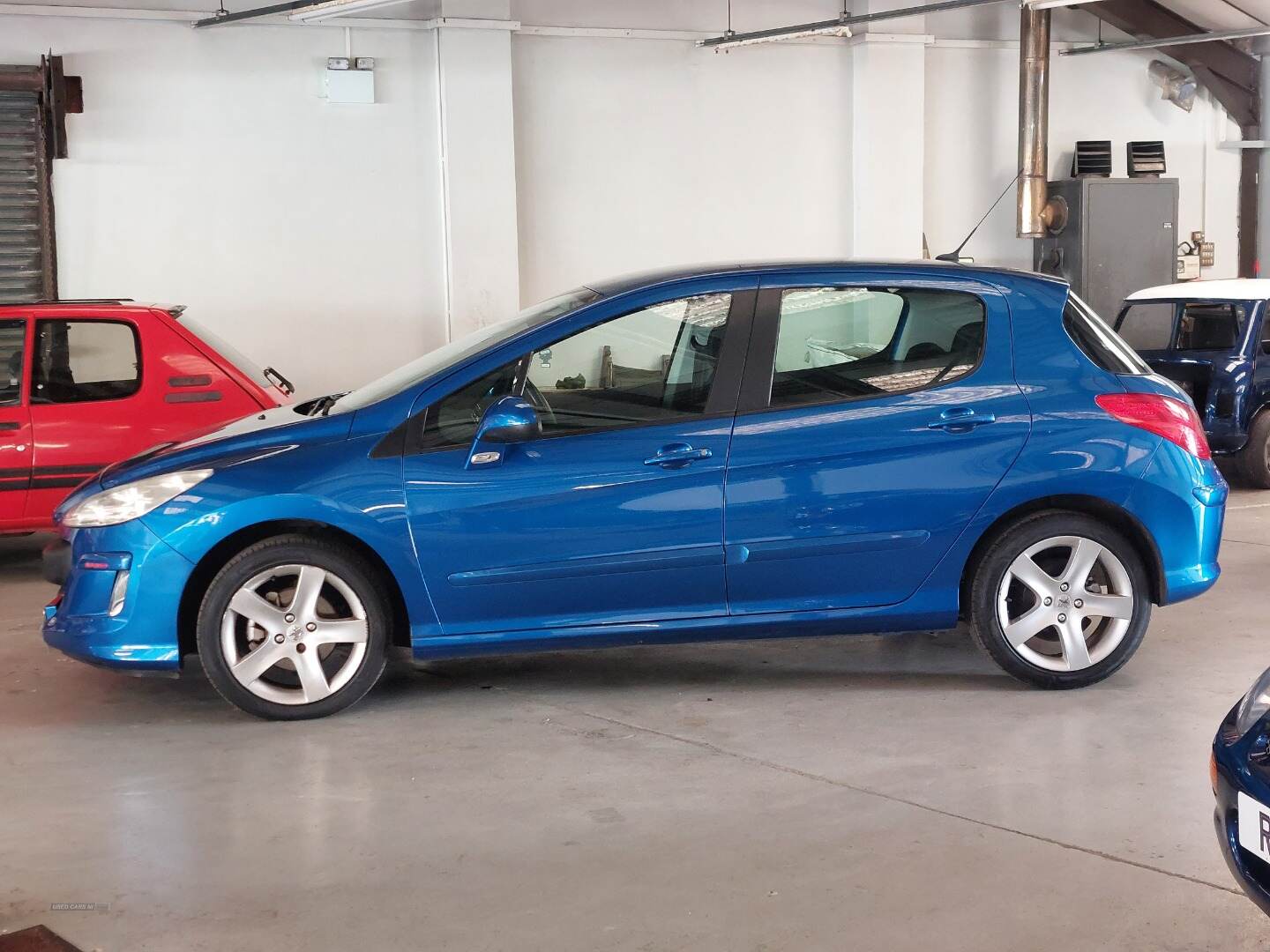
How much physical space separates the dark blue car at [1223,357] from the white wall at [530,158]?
11.9 ft

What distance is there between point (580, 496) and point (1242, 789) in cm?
241

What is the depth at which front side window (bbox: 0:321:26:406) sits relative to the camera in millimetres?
7207

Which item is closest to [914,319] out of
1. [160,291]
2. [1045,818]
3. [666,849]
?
[1045,818]

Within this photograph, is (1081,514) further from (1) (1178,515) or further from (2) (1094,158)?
(2) (1094,158)

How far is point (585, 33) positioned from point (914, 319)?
8080mm

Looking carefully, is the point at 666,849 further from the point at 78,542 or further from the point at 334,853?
the point at 78,542

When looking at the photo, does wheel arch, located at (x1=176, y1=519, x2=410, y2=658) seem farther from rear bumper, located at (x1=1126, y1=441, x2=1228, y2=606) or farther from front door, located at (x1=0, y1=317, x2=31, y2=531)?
front door, located at (x1=0, y1=317, x2=31, y2=531)

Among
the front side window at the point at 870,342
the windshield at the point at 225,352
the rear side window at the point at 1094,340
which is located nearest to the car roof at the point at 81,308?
the windshield at the point at 225,352

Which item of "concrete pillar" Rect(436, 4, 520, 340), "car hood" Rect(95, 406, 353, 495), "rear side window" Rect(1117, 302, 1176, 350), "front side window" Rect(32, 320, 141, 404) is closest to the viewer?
"car hood" Rect(95, 406, 353, 495)

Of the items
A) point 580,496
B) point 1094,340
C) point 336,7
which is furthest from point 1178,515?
point 336,7

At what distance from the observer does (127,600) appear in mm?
4660

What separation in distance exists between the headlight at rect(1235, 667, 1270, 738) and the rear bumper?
6.37 ft

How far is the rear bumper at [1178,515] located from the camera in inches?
195

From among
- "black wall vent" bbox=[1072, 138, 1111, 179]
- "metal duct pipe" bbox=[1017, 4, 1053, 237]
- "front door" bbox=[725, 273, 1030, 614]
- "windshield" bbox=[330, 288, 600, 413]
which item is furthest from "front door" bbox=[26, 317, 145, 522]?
"black wall vent" bbox=[1072, 138, 1111, 179]
